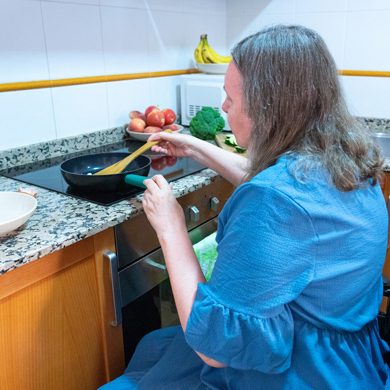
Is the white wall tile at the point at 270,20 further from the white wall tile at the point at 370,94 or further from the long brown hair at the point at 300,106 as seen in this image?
the long brown hair at the point at 300,106

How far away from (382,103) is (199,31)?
0.96m

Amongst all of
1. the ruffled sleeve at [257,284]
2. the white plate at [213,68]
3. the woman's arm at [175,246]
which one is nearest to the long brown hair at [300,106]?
the ruffled sleeve at [257,284]

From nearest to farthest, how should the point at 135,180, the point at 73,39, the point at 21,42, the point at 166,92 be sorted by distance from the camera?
the point at 135,180 < the point at 21,42 < the point at 73,39 < the point at 166,92

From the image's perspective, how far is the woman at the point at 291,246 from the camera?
0.68m

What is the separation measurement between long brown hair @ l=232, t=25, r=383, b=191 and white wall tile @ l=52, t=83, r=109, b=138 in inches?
37.5

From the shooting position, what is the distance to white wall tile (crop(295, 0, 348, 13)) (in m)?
1.90

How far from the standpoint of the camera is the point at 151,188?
3.32 feet

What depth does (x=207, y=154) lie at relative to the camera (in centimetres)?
132

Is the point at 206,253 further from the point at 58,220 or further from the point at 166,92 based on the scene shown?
the point at 166,92

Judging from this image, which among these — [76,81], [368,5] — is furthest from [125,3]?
[368,5]

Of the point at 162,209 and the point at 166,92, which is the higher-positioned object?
the point at 166,92

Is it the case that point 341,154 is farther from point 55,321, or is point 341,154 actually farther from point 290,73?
point 55,321

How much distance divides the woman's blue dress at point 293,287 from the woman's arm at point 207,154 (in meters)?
0.47

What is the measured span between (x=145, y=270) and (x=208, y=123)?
30.7 inches
